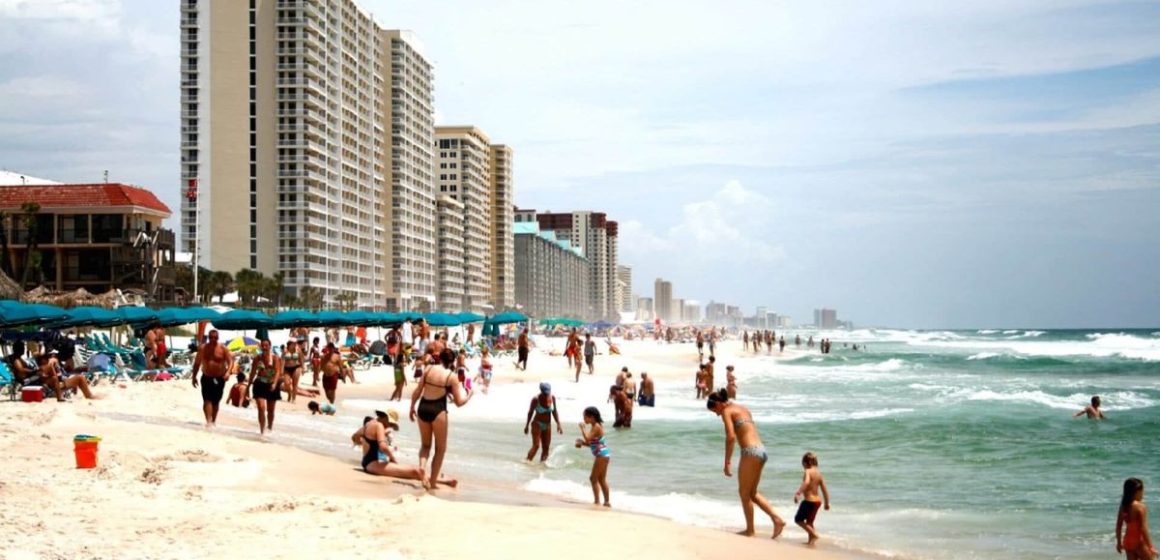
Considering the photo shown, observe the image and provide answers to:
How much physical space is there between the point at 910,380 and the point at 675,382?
11.6 meters

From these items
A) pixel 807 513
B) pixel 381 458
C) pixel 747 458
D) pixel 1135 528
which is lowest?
pixel 807 513

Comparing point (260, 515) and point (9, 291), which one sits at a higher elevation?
point (9, 291)

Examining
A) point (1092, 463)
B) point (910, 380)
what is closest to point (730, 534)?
point (1092, 463)

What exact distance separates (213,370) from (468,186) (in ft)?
432

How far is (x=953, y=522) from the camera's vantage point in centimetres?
1244

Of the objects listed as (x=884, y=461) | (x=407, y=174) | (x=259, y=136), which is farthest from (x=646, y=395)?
(x=407, y=174)

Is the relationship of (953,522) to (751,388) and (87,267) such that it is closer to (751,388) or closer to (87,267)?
(751,388)

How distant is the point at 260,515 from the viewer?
880cm

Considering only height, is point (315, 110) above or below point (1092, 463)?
above

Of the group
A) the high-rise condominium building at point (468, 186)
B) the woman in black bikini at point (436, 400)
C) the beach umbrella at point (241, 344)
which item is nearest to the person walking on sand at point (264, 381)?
the woman in black bikini at point (436, 400)

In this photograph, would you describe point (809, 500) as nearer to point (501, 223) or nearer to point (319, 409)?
point (319, 409)

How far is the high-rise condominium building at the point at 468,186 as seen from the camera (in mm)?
143375

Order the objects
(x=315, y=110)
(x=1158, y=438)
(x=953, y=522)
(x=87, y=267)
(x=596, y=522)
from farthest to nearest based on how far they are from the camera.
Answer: (x=315, y=110) < (x=87, y=267) < (x=1158, y=438) < (x=953, y=522) < (x=596, y=522)

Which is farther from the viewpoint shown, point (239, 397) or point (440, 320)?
point (440, 320)
